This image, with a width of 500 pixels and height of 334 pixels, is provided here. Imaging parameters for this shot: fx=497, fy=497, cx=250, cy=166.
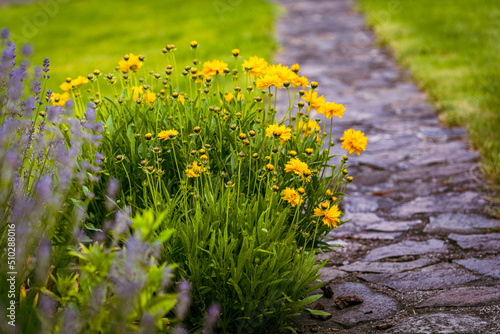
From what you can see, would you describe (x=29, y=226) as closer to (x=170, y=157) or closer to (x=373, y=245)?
(x=170, y=157)

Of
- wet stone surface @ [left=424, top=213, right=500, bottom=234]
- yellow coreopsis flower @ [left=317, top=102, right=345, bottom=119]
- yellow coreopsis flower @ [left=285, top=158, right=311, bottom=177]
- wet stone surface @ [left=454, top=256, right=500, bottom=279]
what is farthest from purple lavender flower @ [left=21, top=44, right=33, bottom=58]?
wet stone surface @ [left=424, top=213, right=500, bottom=234]

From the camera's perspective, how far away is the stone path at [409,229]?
2.20 metres

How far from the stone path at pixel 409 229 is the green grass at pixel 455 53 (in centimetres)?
18

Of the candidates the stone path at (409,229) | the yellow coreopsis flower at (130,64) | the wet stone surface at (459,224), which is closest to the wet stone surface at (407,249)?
the stone path at (409,229)

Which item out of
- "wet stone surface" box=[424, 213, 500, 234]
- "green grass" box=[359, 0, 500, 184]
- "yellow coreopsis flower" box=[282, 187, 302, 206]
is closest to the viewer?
"yellow coreopsis flower" box=[282, 187, 302, 206]

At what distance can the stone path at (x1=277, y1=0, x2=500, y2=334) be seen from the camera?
220 cm

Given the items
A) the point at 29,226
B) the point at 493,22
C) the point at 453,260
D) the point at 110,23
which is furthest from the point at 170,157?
the point at 110,23

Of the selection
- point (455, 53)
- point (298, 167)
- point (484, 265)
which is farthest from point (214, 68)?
point (455, 53)

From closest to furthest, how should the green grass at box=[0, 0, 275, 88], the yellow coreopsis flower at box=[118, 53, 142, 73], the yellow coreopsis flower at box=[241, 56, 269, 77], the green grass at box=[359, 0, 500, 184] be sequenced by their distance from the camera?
1. the yellow coreopsis flower at box=[241, 56, 269, 77]
2. the yellow coreopsis flower at box=[118, 53, 142, 73]
3. the green grass at box=[359, 0, 500, 184]
4. the green grass at box=[0, 0, 275, 88]

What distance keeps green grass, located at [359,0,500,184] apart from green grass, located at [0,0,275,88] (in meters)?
1.98

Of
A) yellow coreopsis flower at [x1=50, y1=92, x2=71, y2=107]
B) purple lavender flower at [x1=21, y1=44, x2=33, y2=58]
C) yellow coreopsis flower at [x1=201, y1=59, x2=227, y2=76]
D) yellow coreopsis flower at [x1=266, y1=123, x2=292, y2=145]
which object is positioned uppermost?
purple lavender flower at [x1=21, y1=44, x2=33, y2=58]

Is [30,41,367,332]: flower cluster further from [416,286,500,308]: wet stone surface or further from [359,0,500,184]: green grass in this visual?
[359,0,500,184]: green grass

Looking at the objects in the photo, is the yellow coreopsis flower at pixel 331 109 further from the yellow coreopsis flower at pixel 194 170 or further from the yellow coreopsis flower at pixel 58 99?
the yellow coreopsis flower at pixel 58 99

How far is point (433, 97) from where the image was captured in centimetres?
534
